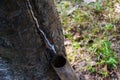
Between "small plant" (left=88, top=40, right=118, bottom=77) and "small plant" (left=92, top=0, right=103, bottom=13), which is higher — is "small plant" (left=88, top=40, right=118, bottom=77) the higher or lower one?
the lower one

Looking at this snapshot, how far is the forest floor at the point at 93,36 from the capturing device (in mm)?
1607

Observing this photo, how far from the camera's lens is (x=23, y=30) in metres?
0.83

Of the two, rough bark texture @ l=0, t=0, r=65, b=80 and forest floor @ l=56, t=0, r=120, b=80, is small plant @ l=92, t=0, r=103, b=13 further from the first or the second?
rough bark texture @ l=0, t=0, r=65, b=80

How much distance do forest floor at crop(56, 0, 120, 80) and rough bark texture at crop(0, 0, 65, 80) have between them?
58 cm

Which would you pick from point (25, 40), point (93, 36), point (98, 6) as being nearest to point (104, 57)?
point (93, 36)

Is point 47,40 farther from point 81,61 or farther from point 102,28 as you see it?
point 102,28

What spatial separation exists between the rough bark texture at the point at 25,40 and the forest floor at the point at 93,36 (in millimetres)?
577

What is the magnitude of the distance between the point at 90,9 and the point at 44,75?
119 cm

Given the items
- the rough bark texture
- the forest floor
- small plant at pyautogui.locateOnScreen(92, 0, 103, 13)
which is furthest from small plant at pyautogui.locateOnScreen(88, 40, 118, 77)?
the rough bark texture

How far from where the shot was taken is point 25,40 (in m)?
0.87

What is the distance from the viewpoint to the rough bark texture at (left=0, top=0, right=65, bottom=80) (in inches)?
30.2

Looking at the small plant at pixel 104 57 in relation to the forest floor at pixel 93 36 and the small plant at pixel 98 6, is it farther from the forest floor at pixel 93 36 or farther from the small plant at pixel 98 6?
→ the small plant at pixel 98 6

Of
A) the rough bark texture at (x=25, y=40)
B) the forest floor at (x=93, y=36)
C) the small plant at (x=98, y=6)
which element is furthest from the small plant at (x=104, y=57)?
the rough bark texture at (x=25, y=40)

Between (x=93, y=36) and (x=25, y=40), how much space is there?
107 centimetres
